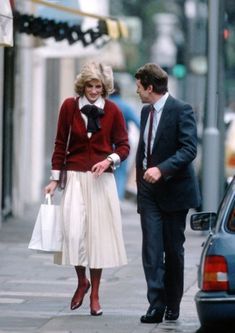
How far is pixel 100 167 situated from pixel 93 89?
602 millimetres

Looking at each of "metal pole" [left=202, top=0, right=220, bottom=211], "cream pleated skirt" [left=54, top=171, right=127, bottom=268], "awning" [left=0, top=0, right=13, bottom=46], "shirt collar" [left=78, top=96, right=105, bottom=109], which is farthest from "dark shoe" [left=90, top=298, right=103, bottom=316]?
"metal pole" [left=202, top=0, right=220, bottom=211]

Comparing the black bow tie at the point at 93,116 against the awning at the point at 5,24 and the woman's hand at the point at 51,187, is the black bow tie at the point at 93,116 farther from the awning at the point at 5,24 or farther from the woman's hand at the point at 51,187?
the awning at the point at 5,24

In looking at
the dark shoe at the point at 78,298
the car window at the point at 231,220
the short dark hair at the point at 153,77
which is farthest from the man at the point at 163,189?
the car window at the point at 231,220

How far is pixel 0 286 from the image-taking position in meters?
12.4

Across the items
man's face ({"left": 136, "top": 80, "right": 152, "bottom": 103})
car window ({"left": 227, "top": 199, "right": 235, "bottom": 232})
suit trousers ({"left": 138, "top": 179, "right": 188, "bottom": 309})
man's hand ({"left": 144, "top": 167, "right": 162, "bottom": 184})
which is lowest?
suit trousers ({"left": 138, "top": 179, "right": 188, "bottom": 309})

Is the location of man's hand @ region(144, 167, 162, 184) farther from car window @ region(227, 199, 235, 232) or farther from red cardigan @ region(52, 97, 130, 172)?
car window @ region(227, 199, 235, 232)

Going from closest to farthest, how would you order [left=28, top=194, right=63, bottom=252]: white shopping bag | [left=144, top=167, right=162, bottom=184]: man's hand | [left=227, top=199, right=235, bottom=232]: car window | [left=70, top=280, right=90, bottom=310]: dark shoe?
1. [left=227, top=199, right=235, bottom=232]: car window
2. [left=144, top=167, right=162, bottom=184]: man's hand
3. [left=28, top=194, right=63, bottom=252]: white shopping bag
4. [left=70, top=280, right=90, bottom=310]: dark shoe

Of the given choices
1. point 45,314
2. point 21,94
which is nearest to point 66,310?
point 45,314

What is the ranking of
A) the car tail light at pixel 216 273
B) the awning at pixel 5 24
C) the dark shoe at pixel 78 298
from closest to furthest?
the car tail light at pixel 216 273, the dark shoe at pixel 78 298, the awning at pixel 5 24

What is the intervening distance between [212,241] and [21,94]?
12.4 m

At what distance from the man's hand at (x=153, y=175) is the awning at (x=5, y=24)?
275 cm

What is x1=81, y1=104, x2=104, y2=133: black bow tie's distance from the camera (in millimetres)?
10422

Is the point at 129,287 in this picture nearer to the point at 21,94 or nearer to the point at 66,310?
the point at 66,310

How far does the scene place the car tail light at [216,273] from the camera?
8.40 m
